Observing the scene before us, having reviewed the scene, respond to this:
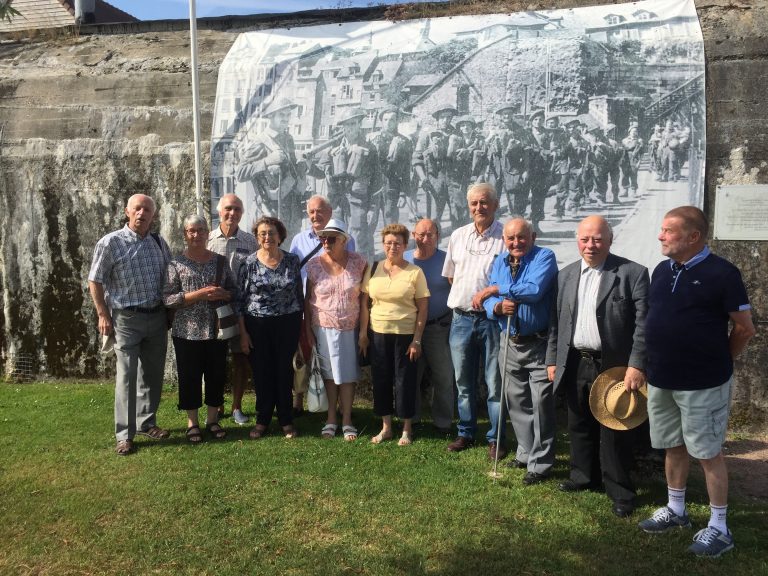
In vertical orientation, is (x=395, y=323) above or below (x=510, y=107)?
below

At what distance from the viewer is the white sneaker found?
5898 millimetres

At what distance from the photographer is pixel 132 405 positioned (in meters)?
5.29

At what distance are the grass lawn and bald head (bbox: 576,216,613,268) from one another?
1.54m

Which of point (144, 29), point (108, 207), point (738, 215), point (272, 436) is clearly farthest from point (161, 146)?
point (738, 215)

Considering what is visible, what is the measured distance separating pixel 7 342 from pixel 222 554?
5.39 meters

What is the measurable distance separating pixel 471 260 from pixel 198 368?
2.35 metres

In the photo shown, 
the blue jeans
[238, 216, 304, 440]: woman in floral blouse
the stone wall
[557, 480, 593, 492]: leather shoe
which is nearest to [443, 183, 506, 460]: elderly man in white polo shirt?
the blue jeans

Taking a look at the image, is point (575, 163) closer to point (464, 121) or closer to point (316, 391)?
point (464, 121)

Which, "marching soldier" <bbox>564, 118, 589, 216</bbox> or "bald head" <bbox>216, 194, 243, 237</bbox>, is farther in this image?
"marching soldier" <bbox>564, 118, 589, 216</bbox>

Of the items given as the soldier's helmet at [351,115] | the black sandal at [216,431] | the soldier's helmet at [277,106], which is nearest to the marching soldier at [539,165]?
the soldier's helmet at [351,115]

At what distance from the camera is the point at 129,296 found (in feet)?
17.0

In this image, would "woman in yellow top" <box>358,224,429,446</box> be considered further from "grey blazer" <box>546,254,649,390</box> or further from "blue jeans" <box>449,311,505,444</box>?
"grey blazer" <box>546,254,649,390</box>

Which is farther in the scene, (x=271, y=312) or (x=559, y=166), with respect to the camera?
(x=559, y=166)

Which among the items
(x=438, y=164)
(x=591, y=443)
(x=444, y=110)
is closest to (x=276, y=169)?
(x=438, y=164)
